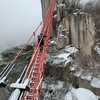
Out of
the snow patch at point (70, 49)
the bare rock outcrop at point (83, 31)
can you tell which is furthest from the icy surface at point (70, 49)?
the bare rock outcrop at point (83, 31)

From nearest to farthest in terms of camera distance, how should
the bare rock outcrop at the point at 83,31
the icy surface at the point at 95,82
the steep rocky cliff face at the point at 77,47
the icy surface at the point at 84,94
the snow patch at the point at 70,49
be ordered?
the icy surface at the point at 84,94
the icy surface at the point at 95,82
the steep rocky cliff face at the point at 77,47
the snow patch at the point at 70,49
the bare rock outcrop at the point at 83,31

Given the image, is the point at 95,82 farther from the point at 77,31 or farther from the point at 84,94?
the point at 77,31

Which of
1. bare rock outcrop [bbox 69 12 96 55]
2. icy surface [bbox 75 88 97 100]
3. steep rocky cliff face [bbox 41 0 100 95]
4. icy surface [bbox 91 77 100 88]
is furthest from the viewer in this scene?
bare rock outcrop [bbox 69 12 96 55]

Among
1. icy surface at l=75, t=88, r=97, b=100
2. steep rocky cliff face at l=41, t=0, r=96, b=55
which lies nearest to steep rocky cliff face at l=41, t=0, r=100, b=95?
steep rocky cliff face at l=41, t=0, r=96, b=55

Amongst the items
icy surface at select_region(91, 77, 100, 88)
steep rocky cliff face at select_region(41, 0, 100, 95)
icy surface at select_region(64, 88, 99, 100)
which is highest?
steep rocky cliff face at select_region(41, 0, 100, 95)

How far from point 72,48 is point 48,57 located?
1719mm

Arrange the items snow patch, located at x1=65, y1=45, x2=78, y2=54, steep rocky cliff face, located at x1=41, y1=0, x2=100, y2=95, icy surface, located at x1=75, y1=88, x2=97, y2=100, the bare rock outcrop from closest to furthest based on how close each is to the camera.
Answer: icy surface, located at x1=75, y1=88, x2=97, y2=100 < steep rocky cliff face, located at x1=41, y1=0, x2=100, y2=95 < snow patch, located at x1=65, y1=45, x2=78, y2=54 < the bare rock outcrop

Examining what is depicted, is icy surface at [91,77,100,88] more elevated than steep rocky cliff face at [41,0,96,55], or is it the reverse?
steep rocky cliff face at [41,0,96,55]

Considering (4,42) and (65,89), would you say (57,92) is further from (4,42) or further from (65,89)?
(4,42)

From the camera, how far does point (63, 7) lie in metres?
13.4

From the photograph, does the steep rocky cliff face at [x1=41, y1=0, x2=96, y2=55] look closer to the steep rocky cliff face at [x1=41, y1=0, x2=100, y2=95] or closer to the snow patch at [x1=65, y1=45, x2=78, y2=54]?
the steep rocky cliff face at [x1=41, y1=0, x2=100, y2=95]

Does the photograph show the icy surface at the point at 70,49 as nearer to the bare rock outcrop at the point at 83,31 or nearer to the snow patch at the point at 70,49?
the snow patch at the point at 70,49

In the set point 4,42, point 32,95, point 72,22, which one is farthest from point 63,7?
point 4,42

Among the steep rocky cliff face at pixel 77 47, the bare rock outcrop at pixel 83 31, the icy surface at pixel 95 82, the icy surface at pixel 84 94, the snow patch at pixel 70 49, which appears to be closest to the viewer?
the icy surface at pixel 84 94
